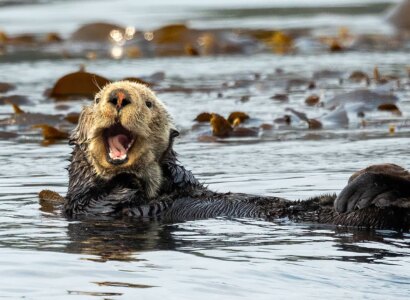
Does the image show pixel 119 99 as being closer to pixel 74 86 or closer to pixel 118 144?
pixel 118 144

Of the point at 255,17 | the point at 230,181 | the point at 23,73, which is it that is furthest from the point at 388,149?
the point at 255,17

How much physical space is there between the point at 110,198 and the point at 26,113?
3.58 m

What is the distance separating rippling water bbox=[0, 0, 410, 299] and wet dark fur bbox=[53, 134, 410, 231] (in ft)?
0.26

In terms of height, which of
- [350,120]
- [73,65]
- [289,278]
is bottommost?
[289,278]

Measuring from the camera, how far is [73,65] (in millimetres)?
13633

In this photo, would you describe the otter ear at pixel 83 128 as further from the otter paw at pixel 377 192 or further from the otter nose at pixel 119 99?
the otter paw at pixel 377 192

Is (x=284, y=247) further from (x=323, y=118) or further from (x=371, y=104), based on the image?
(x=371, y=104)

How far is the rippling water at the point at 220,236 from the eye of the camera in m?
4.27

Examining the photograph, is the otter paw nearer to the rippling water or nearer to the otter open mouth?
the rippling water

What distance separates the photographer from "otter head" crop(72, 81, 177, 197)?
18.1 ft

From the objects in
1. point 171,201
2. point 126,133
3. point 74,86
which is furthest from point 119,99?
point 74,86

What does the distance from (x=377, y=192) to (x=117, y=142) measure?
1.41m

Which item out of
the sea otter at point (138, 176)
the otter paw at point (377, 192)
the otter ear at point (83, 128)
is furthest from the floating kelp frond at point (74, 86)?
the otter paw at point (377, 192)

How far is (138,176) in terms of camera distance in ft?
18.8
